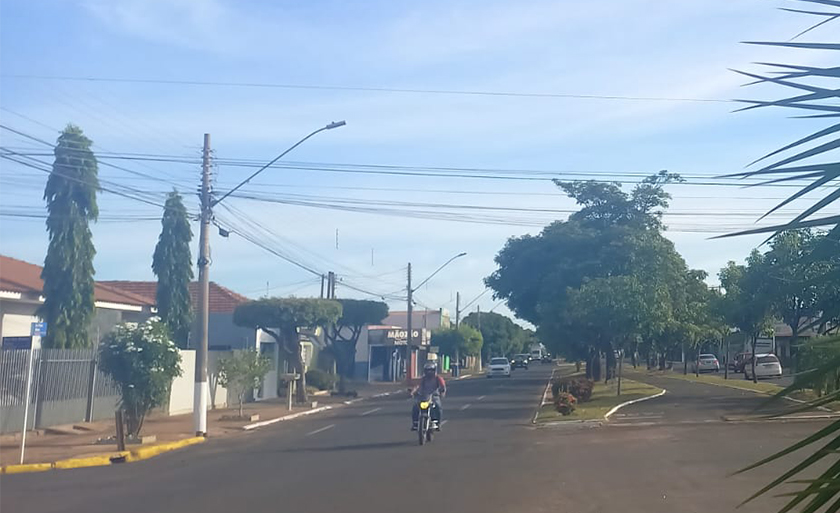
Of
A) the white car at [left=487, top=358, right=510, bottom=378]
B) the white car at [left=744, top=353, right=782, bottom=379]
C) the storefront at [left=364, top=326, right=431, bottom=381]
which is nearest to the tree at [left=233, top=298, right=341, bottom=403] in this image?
the white car at [left=744, top=353, right=782, bottom=379]

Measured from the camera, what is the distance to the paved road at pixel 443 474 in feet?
38.7

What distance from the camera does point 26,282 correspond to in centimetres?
2767

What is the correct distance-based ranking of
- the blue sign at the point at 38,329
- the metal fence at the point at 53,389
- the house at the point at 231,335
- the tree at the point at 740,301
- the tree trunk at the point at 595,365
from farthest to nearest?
the tree trunk at the point at 595,365
the house at the point at 231,335
the tree at the point at 740,301
the metal fence at the point at 53,389
the blue sign at the point at 38,329

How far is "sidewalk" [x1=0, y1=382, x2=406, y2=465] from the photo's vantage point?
1878cm

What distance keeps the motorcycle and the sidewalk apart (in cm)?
586

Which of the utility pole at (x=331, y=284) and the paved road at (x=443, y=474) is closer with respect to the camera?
the paved road at (x=443, y=474)

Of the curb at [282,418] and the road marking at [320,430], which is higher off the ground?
the curb at [282,418]

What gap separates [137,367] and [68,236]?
6.36m

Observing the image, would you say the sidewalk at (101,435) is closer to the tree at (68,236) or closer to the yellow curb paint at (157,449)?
the yellow curb paint at (157,449)

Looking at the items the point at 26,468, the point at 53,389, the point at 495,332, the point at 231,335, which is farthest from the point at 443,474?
the point at 495,332

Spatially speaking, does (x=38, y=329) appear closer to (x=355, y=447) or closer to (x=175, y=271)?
(x=355, y=447)

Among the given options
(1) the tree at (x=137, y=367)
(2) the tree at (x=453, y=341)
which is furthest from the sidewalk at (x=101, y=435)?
(2) the tree at (x=453, y=341)

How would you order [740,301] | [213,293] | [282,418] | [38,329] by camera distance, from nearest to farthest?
[38,329], [282,418], [740,301], [213,293]

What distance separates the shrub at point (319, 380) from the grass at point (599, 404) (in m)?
12.8
